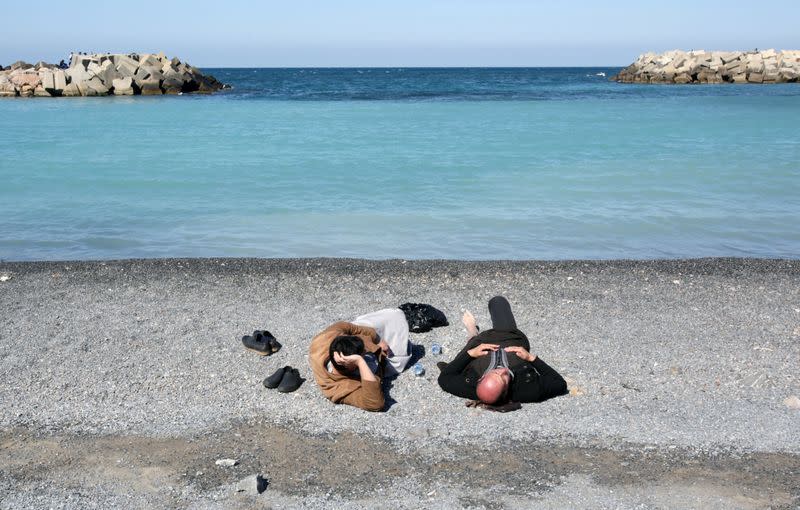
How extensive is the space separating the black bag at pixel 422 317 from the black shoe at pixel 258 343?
1600 millimetres

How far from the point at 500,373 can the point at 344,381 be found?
4.56 ft

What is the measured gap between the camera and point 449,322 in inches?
367

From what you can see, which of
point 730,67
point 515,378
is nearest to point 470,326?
point 515,378

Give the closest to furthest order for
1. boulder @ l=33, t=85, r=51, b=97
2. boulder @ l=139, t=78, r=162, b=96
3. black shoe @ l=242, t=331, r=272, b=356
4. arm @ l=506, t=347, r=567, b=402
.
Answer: arm @ l=506, t=347, r=567, b=402 < black shoe @ l=242, t=331, r=272, b=356 < boulder @ l=33, t=85, r=51, b=97 < boulder @ l=139, t=78, r=162, b=96

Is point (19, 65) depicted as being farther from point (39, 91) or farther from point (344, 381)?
point (344, 381)

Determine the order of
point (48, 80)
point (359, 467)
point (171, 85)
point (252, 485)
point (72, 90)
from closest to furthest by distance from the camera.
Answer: point (252, 485) < point (359, 467) < point (48, 80) < point (72, 90) < point (171, 85)

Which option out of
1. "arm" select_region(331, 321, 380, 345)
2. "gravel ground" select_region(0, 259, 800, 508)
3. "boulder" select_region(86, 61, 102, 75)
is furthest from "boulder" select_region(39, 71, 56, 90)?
"arm" select_region(331, 321, 380, 345)

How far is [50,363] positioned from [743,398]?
21.9 feet

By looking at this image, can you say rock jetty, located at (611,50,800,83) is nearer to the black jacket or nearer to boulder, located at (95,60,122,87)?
boulder, located at (95,60,122,87)

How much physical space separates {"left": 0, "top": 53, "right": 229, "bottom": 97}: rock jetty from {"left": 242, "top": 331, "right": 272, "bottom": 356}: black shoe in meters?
52.9

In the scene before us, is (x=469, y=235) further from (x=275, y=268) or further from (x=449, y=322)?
(x=449, y=322)

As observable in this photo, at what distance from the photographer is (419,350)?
336 inches

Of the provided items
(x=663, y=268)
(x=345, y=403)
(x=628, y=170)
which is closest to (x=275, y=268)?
(x=345, y=403)

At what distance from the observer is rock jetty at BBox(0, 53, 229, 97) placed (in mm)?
56750
